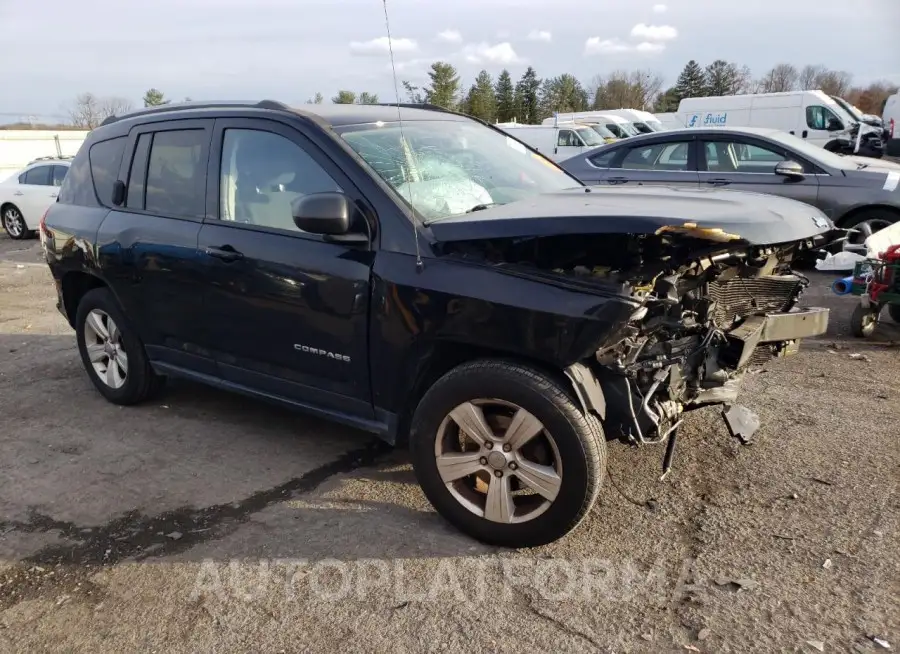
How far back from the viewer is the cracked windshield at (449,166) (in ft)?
11.2

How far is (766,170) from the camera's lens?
860 cm

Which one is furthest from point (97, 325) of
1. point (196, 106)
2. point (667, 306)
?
point (667, 306)

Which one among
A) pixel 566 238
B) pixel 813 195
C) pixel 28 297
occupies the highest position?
pixel 566 238

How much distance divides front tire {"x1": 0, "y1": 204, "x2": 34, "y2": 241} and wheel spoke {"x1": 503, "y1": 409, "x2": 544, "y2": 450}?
1483 centimetres

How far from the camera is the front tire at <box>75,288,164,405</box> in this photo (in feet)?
15.4

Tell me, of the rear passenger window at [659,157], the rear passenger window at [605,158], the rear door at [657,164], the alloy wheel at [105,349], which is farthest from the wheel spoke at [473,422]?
the rear passenger window at [605,158]

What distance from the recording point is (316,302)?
3443mm

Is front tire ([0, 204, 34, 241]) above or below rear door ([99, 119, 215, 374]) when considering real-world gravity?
below

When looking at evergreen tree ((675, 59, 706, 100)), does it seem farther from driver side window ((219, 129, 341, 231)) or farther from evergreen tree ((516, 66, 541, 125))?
driver side window ((219, 129, 341, 231))

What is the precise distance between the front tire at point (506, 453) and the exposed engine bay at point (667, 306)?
0.86 feet

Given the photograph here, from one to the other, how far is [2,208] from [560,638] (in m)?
16.0

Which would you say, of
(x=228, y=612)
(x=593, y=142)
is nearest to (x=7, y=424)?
(x=228, y=612)

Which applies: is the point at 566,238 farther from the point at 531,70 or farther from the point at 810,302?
the point at 531,70

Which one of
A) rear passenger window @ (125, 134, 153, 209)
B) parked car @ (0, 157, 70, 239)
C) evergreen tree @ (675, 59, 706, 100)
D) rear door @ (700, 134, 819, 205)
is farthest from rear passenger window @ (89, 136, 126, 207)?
evergreen tree @ (675, 59, 706, 100)
